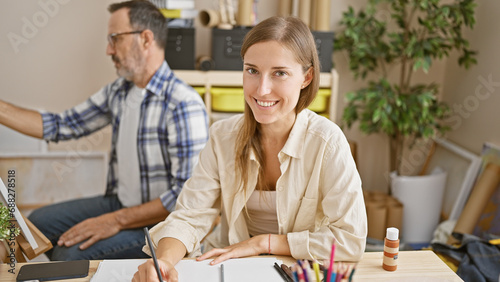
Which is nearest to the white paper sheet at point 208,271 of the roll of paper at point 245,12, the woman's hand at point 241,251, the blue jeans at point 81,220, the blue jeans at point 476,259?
the woman's hand at point 241,251

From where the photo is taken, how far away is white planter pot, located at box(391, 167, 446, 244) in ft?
9.36

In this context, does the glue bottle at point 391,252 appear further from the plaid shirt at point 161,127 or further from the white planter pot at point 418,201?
the white planter pot at point 418,201

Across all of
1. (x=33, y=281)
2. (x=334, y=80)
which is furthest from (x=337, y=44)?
(x=33, y=281)

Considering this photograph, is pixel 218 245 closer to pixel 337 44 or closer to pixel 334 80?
pixel 334 80

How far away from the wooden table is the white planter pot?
67.2 inches

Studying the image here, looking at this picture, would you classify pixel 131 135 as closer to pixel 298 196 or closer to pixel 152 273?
pixel 298 196

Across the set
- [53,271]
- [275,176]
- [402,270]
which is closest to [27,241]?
[53,271]

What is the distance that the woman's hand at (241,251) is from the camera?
3.82ft

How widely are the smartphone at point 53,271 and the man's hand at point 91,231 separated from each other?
66 cm

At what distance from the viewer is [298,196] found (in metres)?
1.36

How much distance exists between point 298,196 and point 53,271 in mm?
672

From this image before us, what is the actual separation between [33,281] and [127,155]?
3.15ft

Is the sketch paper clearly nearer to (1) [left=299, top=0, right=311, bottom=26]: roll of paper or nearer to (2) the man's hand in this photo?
(2) the man's hand

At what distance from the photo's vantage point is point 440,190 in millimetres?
2914
